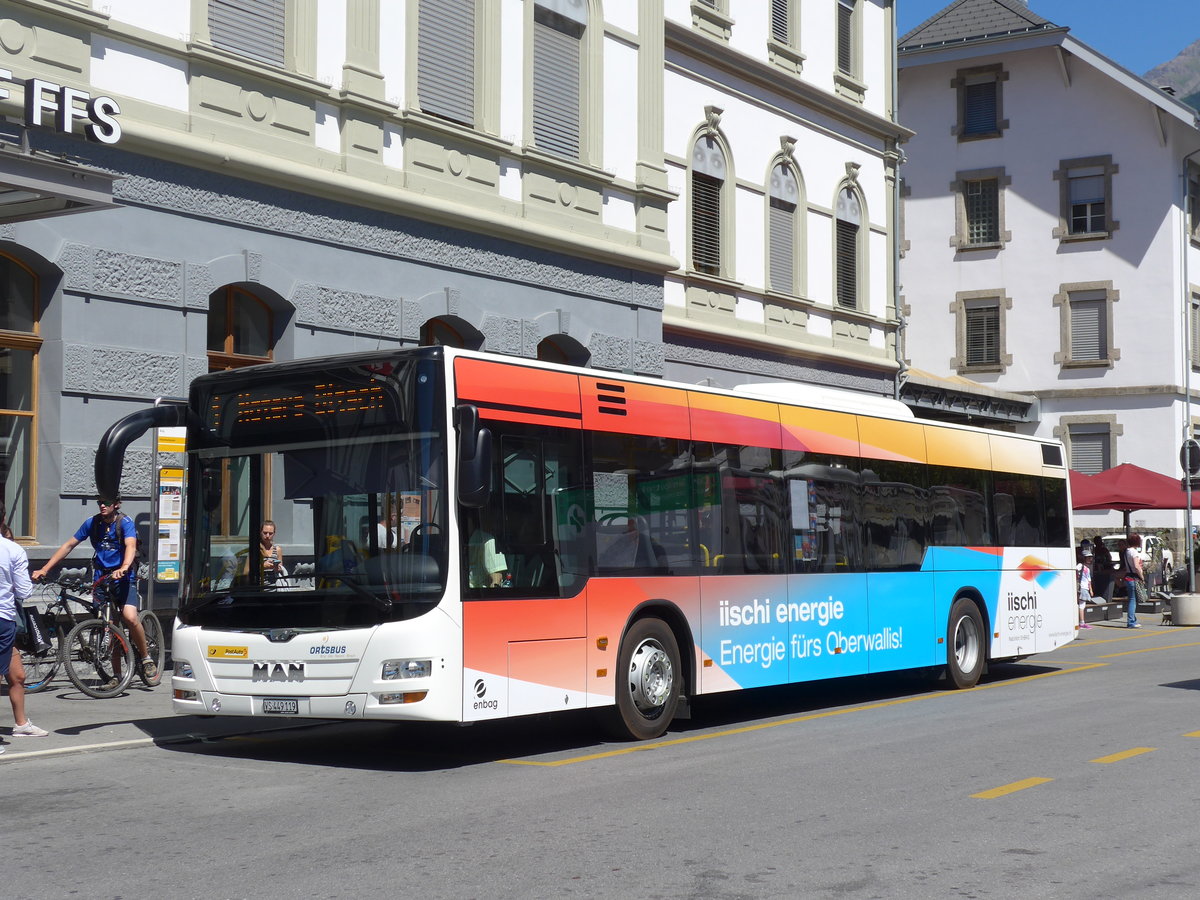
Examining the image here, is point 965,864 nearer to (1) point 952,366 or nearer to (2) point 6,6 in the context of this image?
(2) point 6,6

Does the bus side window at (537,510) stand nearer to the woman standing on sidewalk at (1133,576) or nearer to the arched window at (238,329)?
the arched window at (238,329)

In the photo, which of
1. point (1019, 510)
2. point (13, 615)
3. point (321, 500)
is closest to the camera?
point (321, 500)

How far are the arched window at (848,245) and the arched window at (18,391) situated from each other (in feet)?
56.3

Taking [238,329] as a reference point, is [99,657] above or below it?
below

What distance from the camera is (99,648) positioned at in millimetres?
13859

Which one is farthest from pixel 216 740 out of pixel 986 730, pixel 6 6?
pixel 6 6

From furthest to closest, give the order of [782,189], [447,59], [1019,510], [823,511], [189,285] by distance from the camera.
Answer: [782,189], [447,59], [1019,510], [189,285], [823,511]

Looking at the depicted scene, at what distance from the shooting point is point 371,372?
34.1ft

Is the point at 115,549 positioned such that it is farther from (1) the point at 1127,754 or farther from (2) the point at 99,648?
(1) the point at 1127,754

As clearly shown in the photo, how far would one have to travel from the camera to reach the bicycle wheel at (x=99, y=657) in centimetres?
1363

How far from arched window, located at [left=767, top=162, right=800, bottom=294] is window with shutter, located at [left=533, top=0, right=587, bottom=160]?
20.6ft

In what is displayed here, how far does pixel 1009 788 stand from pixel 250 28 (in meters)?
11.6

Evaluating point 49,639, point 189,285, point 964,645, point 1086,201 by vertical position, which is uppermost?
point 1086,201

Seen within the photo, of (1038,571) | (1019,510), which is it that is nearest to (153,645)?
(1019,510)
